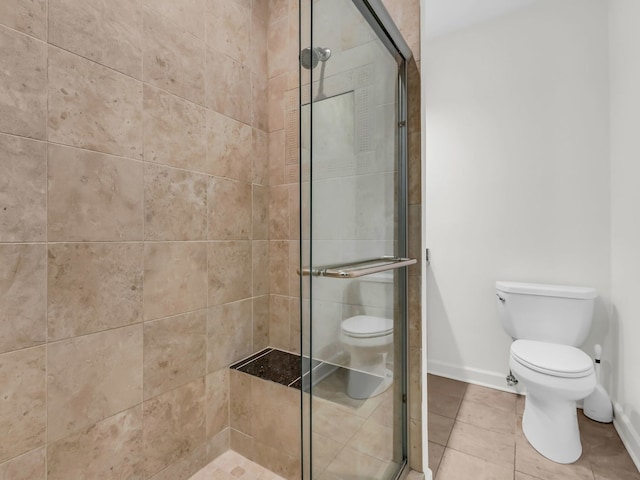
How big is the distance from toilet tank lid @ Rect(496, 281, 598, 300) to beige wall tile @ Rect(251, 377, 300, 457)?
146 centimetres

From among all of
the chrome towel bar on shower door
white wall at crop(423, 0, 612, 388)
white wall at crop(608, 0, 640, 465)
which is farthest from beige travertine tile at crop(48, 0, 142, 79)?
white wall at crop(608, 0, 640, 465)

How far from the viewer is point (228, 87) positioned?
1491 mm

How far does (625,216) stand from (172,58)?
225 centimetres

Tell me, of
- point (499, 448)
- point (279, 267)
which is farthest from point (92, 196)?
point (499, 448)

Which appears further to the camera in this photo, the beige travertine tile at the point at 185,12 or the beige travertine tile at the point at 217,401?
the beige travertine tile at the point at 217,401

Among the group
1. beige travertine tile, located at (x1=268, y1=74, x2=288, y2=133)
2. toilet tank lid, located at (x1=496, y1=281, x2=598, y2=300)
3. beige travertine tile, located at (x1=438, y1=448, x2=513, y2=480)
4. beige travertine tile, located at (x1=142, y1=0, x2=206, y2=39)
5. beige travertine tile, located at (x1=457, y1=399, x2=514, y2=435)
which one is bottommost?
beige travertine tile, located at (x1=438, y1=448, x2=513, y2=480)

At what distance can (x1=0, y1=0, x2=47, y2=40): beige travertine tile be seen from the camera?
86cm

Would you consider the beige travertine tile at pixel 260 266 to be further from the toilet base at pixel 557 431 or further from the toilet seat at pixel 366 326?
the toilet base at pixel 557 431

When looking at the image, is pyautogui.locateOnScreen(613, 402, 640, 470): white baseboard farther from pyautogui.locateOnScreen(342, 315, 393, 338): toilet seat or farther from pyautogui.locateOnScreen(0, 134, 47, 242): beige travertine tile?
pyautogui.locateOnScreen(0, 134, 47, 242): beige travertine tile

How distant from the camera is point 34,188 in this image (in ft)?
3.01

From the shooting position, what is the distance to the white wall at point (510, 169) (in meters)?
1.84

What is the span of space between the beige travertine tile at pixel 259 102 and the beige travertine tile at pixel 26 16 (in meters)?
0.85

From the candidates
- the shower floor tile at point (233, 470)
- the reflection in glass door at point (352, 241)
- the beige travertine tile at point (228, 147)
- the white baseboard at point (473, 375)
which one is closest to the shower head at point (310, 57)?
the reflection in glass door at point (352, 241)

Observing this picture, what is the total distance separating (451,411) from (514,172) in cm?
155
